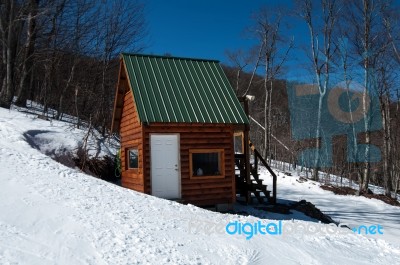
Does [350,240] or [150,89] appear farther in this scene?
[150,89]

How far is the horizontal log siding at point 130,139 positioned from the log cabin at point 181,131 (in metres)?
0.03

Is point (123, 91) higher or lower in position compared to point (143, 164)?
higher

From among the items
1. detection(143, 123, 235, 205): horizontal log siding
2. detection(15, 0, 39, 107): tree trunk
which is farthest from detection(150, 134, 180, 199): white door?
detection(15, 0, 39, 107): tree trunk

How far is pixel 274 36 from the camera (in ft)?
94.2

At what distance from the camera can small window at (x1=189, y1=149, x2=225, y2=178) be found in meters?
12.0

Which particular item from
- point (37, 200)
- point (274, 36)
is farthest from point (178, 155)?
point (274, 36)

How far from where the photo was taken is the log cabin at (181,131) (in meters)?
11.6

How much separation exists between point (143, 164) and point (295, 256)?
6339mm

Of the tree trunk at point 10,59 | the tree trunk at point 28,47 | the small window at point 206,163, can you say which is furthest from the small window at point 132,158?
the tree trunk at point 28,47

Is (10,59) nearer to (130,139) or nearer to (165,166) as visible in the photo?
(130,139)

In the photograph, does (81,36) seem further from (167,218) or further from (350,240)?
(350,240)

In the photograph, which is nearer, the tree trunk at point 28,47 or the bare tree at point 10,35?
the bare tree at point 10,35

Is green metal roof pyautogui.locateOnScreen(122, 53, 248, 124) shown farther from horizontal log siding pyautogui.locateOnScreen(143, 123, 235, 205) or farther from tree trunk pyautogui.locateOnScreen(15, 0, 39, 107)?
tree trunk pyautogui.locateOnScreen(15, 0, 39, 107)

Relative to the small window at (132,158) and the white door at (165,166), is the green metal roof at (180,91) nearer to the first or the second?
the white door at (165,166)
